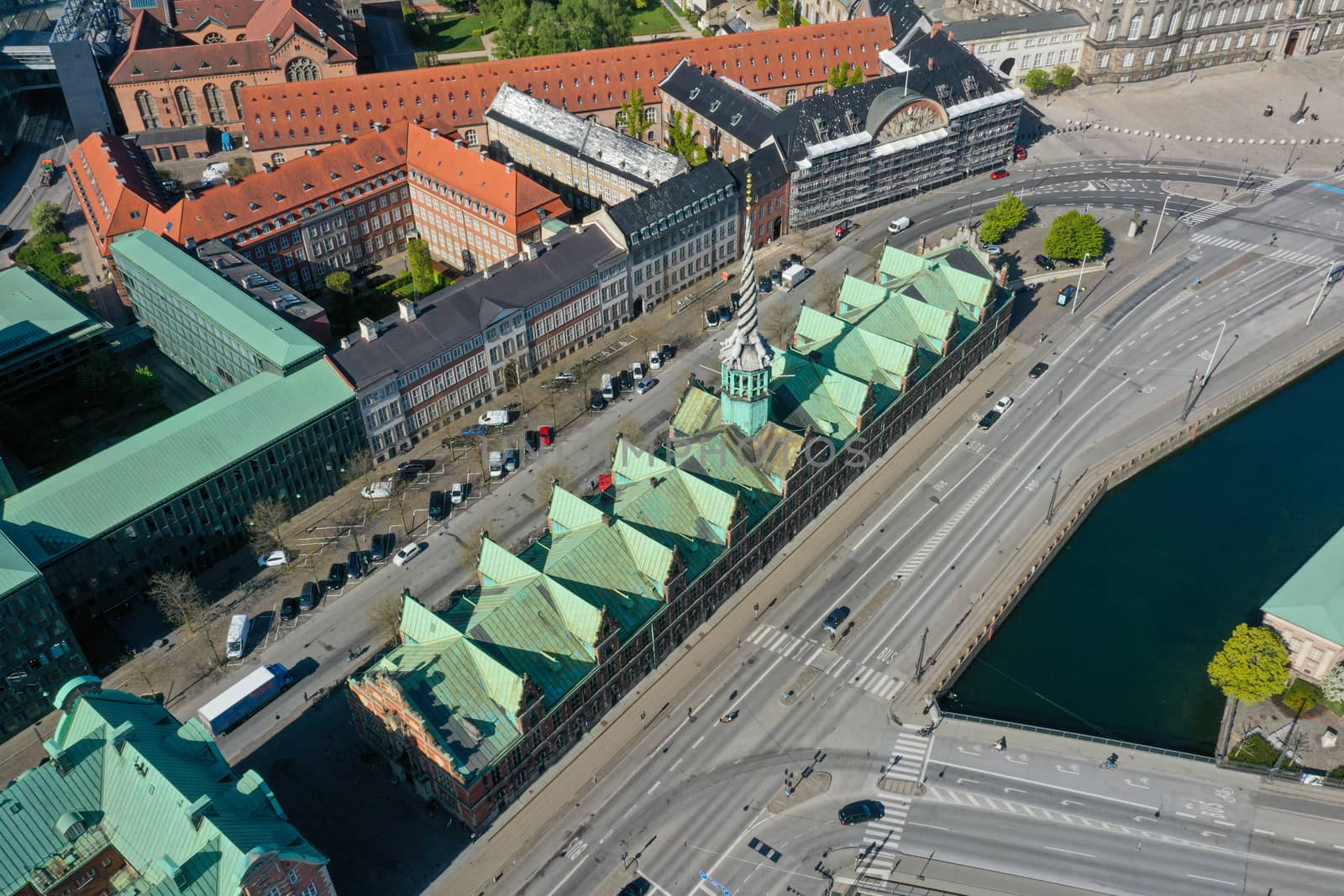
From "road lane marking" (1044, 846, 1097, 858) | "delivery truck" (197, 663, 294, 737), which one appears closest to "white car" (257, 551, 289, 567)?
"delivery truck" (197, 663, 294, 737)

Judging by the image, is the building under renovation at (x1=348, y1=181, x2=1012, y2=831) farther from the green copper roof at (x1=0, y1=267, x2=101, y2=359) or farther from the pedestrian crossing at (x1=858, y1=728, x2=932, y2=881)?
the green copper roof at (x1=0, y1=267, x2=101, y2=359)

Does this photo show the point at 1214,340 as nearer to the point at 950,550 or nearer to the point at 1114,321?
the point at 1114,321

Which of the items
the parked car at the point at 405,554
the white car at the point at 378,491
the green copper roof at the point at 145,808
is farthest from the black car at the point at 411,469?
the green copper roof at the point at 145,808

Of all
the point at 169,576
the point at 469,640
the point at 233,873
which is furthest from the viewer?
the point at 169,576

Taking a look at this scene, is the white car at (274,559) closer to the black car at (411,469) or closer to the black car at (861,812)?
the black car at (411,469)

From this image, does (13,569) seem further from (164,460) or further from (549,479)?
(549,479)

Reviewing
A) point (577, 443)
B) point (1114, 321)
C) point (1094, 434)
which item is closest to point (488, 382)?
point (577, 443)
